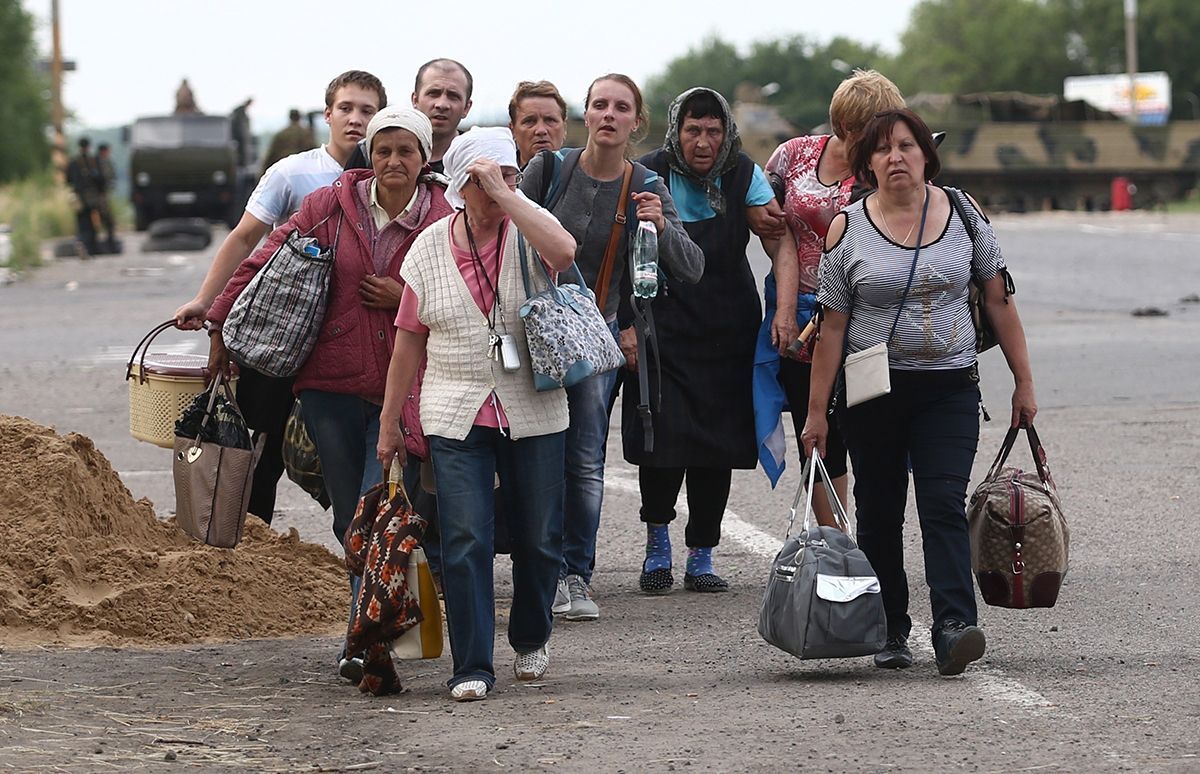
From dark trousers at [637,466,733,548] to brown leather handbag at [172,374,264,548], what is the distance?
5.81ft

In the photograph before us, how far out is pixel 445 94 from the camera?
24.5 ft

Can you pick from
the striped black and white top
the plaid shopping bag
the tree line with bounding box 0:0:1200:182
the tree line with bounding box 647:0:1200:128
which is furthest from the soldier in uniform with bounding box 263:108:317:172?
the tree line with bounding box 647:0:1200:128

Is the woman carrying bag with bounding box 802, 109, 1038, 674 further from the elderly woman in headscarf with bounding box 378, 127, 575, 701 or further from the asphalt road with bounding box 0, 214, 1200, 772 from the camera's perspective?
the elderly woman in headscarf with bounding box 378, 127, 575, 701

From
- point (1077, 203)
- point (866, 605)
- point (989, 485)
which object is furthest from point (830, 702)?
point (1077, 203)

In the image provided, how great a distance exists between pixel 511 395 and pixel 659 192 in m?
1.39

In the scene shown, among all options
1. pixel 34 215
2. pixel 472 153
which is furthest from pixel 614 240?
pixel 34 215

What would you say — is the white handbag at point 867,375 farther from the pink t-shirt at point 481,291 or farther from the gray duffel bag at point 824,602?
the pink t-shirt at point 481,291

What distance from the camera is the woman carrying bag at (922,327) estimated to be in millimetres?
6062

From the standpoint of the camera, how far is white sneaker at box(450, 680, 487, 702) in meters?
5.88

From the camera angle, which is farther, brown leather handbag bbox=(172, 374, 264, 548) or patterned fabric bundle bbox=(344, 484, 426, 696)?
brown leather handbag bbox=(172, 374, 264, 548)

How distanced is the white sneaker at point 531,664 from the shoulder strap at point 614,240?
1427 mm

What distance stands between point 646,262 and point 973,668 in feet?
5.64

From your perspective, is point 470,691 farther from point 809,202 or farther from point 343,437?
point 809,202

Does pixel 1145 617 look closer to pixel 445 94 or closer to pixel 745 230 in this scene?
pixel 745 230
